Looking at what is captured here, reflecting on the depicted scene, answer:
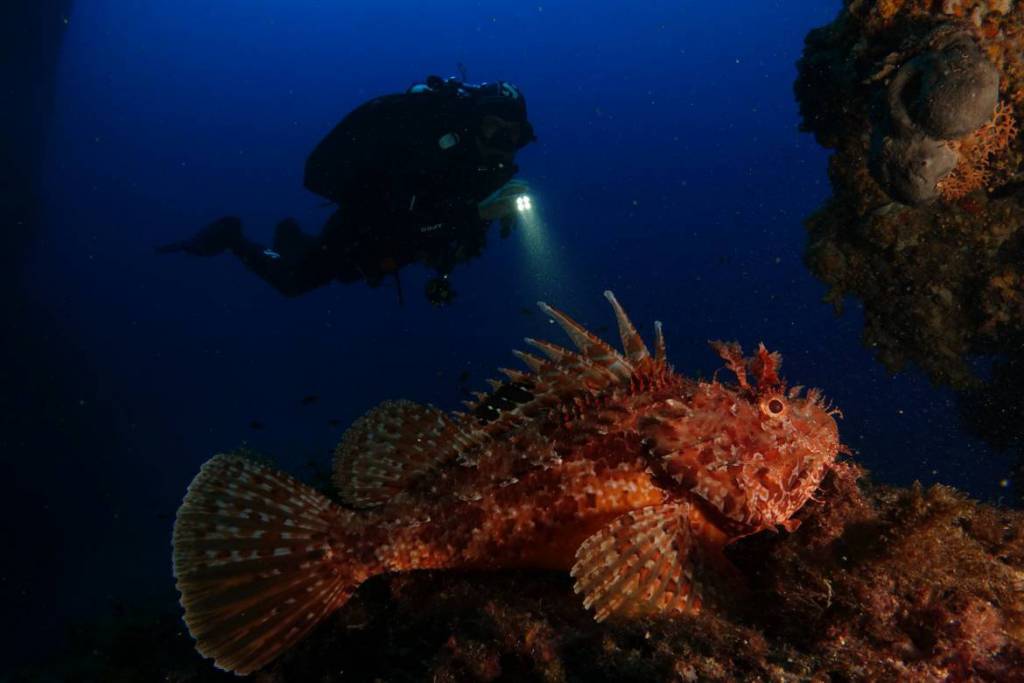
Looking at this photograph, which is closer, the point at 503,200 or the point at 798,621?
the point at 798,621

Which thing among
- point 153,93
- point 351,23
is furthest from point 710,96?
point 153,93

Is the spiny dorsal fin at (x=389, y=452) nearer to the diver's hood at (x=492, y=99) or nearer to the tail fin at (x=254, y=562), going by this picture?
the tail fin at (x=254, y=562)

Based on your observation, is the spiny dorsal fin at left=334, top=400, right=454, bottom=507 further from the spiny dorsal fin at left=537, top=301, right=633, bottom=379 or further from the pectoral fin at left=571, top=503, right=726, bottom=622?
the pectoral fin at left=571, top=503, right=726, bottom=622

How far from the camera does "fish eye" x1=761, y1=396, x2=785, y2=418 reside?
3.12 meters

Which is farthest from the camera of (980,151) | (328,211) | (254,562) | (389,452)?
(328,211)

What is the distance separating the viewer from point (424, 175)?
35.7ft

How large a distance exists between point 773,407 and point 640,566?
3.88 ft

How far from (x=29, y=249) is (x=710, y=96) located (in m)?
136

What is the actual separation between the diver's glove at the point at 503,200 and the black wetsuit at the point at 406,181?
0.20 meters

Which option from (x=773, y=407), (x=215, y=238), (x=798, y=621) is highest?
(x=215, y=238)

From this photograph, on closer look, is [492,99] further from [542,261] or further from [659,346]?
[542,261]

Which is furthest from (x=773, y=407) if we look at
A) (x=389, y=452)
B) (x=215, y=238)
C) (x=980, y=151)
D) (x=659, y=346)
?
(x=215, y=238)

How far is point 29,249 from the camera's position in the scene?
3309cm

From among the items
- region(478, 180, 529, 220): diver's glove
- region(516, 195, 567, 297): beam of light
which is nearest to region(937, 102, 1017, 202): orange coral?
region(478, 180, 529, 220): diver's glove
